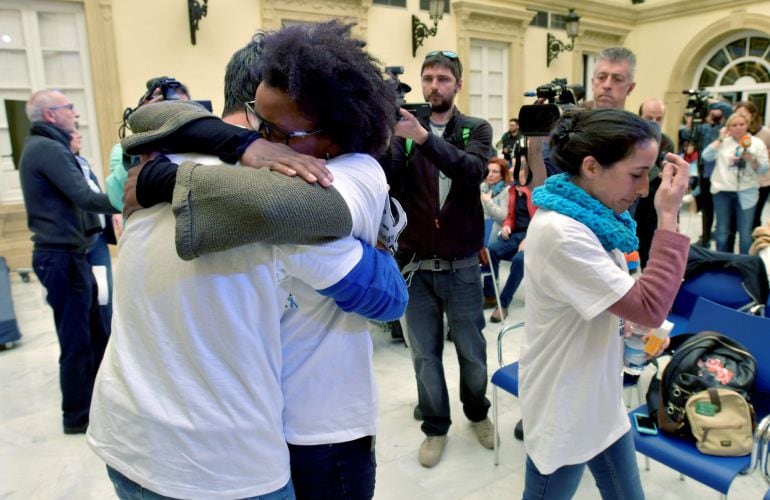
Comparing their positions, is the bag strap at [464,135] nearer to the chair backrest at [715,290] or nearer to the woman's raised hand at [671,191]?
the woman's raised hand at [671,191]

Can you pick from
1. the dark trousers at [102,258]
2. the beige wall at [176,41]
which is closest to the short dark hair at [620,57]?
the dark trousers at [102,258]

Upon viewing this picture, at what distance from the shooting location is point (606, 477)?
150cm

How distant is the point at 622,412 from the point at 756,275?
182 cm

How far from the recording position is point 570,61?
1064 cm

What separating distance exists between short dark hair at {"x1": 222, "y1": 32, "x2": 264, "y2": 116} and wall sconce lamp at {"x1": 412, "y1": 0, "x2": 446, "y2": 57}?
25.1ft

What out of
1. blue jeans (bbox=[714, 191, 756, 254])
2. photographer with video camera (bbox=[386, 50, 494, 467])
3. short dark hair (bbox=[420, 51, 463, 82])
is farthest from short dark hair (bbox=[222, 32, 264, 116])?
blue jeans (bbox=[714, 191, 756, 254])

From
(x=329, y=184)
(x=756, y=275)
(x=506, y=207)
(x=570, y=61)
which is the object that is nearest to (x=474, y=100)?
(x=570, y=61)

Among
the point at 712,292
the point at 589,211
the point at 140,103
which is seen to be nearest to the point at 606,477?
the point at 589,211

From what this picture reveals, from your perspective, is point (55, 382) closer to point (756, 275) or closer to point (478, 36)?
point (756, 275)

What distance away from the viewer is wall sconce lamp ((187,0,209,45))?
630cm

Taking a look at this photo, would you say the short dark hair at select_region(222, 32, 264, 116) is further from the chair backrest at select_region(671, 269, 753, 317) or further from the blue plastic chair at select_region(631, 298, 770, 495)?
the chair backrest at select_region(671, 269, 753, 317)

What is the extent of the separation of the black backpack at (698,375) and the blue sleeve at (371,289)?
4.39ft

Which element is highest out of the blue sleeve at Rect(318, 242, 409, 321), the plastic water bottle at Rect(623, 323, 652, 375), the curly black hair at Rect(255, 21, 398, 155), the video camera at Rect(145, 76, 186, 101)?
the video camera at Rect(145, 76, 186, 101)

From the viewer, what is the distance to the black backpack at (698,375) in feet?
5.99
